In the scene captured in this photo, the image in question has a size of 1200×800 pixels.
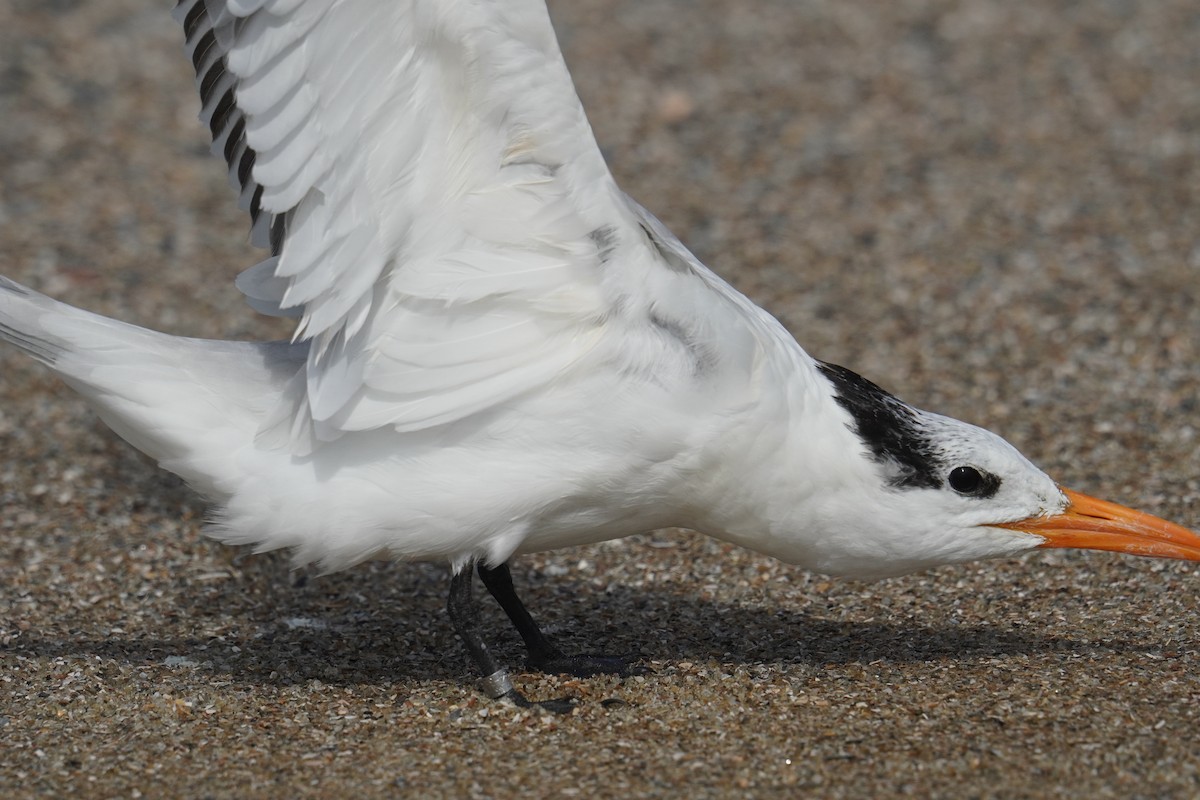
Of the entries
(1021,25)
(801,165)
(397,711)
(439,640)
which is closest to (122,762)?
(397,711)

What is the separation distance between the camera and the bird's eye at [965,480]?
12.9 ft

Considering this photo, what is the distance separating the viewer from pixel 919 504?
392 centimetres

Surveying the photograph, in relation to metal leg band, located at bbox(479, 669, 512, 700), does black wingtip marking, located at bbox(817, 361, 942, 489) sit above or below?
above

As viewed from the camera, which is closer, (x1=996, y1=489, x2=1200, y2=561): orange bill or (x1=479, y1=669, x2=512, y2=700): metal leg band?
(x1=479, y1=669, x2=512, y2=700): metal leg band

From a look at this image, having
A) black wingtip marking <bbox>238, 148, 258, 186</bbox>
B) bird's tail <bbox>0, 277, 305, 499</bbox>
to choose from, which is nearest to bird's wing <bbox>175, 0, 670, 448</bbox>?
black wingtip marking <bbox>238, 148, 258, 186</bbox>

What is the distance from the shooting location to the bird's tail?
388 cm

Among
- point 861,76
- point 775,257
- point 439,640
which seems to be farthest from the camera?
point 861,76

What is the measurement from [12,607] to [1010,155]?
18.5 feet

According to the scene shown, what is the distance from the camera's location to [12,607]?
4484 mm

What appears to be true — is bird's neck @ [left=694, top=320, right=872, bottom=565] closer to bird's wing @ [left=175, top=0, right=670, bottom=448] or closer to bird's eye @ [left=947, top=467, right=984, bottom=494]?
bird's eye @ [left=947, top=467, right=984, bottom=494]

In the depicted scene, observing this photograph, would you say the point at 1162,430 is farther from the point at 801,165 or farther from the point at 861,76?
the point at 861,76

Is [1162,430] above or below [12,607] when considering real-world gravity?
above

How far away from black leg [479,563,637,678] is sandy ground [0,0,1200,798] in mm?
67

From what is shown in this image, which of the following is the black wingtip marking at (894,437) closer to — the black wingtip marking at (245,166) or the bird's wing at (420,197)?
the bird's wing at (420,197)
